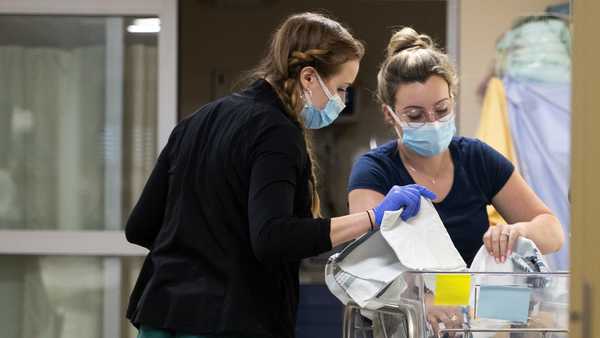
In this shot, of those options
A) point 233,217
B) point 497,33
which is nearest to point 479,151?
point 233,217

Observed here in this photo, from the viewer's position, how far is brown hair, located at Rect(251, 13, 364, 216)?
6.05 ft

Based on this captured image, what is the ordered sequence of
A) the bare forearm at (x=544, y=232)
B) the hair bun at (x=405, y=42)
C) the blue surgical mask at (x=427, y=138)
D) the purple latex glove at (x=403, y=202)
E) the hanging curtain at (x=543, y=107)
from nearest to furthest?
the purple latex glove at (x=403, y=202), the bare forearm at (x=544, y=232), the blue surgical mask at (x=427, y=138), the hair bun at (x=405, y=42), the hanging curtain at (x=543, y=107)

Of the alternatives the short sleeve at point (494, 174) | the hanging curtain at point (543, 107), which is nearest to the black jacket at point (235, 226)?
the short sleeve at point (494, 174)

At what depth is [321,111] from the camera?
1.91 metres

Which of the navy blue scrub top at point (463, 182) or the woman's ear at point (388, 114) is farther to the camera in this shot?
the woman's ear at point (388, 114)

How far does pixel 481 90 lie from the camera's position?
3.76 m

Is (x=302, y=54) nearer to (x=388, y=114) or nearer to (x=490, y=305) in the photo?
(x=388, y=114)

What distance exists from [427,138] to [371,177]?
0.53ft

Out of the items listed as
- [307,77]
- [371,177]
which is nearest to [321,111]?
[307,77]

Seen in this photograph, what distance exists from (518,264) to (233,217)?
58 cm

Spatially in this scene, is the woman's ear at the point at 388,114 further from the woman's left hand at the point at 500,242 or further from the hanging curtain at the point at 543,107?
the hanging curtain at the point at 543,107

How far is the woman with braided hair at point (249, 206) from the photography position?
1.67 meters

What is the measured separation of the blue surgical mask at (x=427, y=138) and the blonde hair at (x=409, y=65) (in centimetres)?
10

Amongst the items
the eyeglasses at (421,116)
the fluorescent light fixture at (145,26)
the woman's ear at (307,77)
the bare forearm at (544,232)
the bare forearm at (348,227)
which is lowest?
the bare forearm at (544,232)
